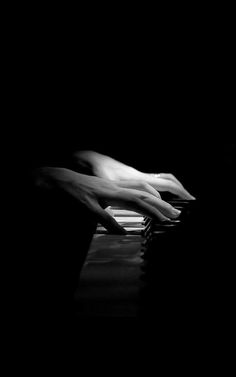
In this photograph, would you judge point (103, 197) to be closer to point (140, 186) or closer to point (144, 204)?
point (144, 204)

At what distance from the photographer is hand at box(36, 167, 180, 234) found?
Result: 4.90ft

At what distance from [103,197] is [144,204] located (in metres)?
0.15

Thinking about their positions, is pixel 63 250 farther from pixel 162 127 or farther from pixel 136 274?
pixel 162 127

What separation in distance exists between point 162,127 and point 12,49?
1440 mm

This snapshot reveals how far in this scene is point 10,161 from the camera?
219cm

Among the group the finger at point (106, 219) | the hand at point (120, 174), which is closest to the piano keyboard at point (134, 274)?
the finger at point (106, 219)

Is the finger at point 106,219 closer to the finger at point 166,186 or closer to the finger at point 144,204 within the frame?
the finger at point 144,204

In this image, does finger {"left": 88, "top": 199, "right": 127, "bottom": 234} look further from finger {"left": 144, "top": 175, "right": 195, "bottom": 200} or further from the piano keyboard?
finger {"left": 144, "top": 175, "right": 195, "bottom": 200}

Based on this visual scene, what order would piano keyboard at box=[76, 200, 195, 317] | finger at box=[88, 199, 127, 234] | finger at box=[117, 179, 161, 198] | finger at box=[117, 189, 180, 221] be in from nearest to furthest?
piano keyboard at box=[76, 200, 195, 317]
finger at box=[88, 199, 127, 234]
finger at box=[117, 189, 180, 221]
finger at box=[117, 179, 161, 198]

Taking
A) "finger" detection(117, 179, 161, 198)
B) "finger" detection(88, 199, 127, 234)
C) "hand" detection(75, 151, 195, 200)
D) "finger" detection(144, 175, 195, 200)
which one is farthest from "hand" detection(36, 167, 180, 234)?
"finger" detection(144, 175, 195, 200)

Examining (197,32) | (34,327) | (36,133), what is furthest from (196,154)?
(34,327)

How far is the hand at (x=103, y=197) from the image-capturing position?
149 cm

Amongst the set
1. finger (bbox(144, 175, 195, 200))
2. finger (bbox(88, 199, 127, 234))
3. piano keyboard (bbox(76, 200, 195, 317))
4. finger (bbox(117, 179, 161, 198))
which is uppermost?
piano keyboard (bbox(76, 200, 195, 317))

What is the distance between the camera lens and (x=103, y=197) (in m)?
1.54
